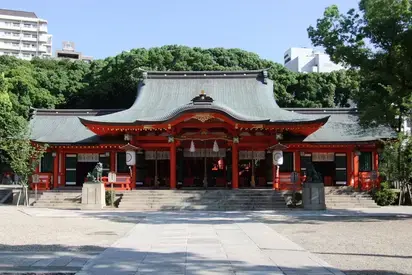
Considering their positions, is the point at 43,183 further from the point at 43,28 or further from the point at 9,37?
the point at 43,28

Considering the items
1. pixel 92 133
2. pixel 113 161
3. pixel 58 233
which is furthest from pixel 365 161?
pixel 58 233

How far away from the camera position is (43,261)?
8.63m

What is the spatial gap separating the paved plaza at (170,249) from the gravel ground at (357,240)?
0.10 m

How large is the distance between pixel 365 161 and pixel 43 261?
23.4 m

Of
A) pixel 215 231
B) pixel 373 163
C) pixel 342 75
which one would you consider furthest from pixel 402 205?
pixel 342 75

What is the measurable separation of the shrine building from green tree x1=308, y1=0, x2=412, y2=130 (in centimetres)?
580

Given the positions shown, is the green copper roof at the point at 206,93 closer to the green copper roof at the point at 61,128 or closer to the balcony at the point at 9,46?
the green copper roof at the point at 61,128

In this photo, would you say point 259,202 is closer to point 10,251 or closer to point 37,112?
point 10,251

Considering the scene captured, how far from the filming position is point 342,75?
45.4 m

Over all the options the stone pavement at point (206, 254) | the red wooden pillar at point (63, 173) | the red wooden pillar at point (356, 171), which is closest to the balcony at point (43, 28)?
the red wooden pillar at point (63, 173)

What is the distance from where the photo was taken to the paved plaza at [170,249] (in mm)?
7992

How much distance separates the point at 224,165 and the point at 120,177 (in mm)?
7202

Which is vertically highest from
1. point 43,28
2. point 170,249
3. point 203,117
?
point 43,28

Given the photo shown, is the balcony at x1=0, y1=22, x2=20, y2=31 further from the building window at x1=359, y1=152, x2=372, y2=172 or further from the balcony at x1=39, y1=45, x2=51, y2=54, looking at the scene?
the building window at x1=359, y1=152, x2=372, y2=172
